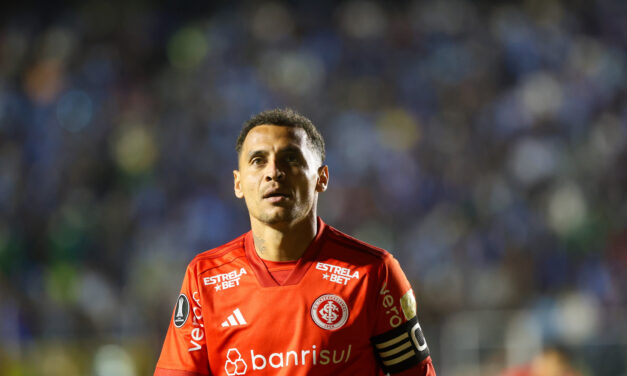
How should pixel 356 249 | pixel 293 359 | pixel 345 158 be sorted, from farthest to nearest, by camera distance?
1. pixel 345 158
2. pixel 356 249
3. pixel 293 359

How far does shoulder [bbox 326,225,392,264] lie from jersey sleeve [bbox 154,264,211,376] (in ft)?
1.90

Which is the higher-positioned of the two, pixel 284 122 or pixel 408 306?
pixel 284 122

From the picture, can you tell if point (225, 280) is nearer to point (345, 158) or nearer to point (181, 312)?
point (181, 312)

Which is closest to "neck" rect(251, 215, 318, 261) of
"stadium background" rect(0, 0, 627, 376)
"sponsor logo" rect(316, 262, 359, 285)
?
"sponsor logo" rect(316, 262, 359, 285)

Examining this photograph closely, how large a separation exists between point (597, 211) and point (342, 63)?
4485 millimetres

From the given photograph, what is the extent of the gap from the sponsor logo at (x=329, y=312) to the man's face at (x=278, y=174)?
33cm

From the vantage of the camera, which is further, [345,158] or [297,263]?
[345,158]

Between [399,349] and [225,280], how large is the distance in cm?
72

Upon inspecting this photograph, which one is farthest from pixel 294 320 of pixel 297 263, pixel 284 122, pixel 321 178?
pixel 284 122

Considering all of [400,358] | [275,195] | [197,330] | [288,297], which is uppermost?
[275,195]

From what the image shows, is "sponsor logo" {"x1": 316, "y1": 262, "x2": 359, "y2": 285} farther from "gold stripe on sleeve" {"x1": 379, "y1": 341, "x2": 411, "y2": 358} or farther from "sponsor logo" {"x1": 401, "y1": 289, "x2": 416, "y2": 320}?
"gold stripe on sleeve" {"x1": 379, "y1": 341, "x2": 411, "y2": 358}

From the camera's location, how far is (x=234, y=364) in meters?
2.78

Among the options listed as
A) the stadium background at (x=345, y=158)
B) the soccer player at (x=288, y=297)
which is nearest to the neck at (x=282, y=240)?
the soccer player at (x=288, y=297)

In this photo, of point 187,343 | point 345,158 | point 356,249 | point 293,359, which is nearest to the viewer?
point 293,359
